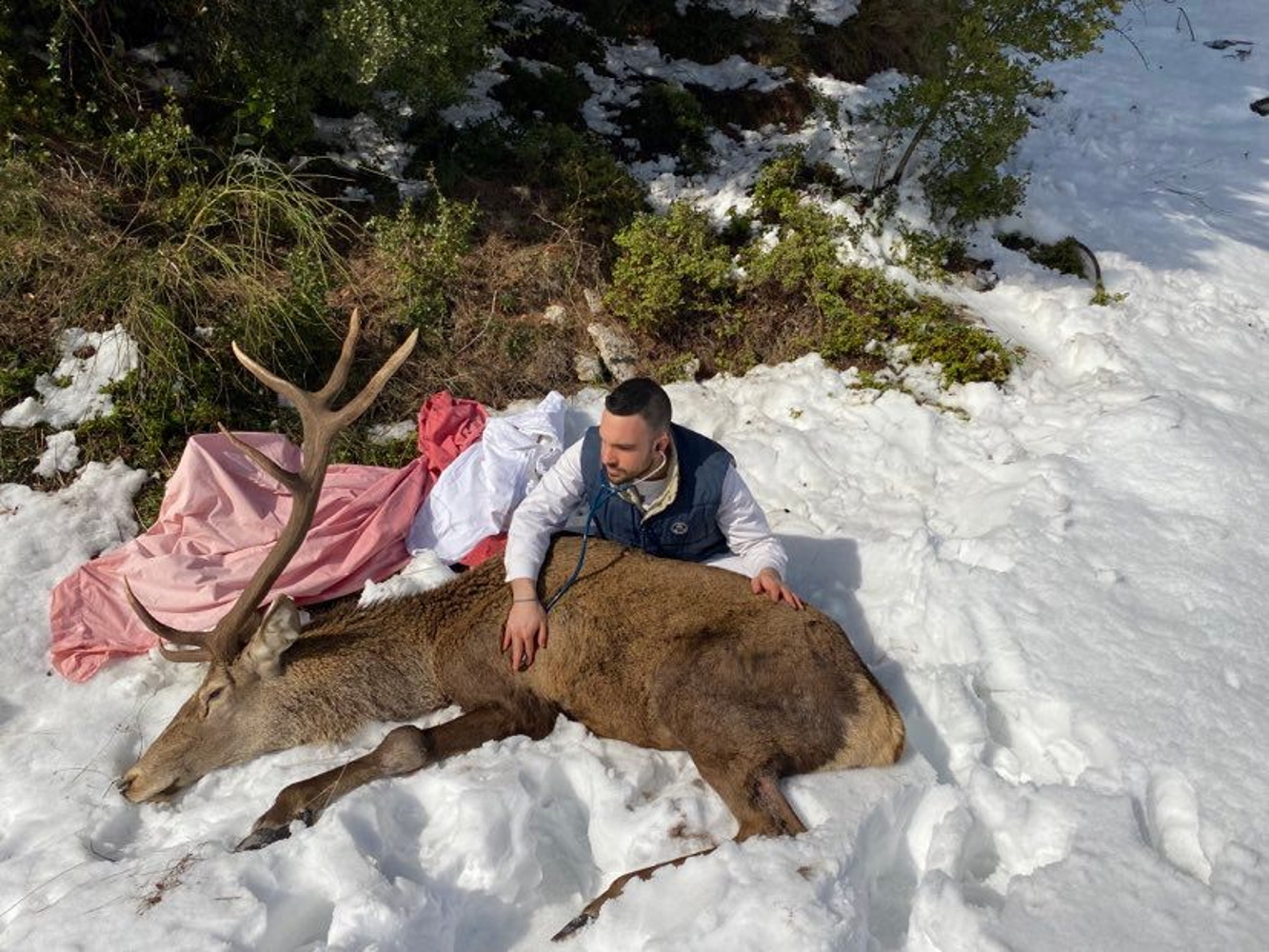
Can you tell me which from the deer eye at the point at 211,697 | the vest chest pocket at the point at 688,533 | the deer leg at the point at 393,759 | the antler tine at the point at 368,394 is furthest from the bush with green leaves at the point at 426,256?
the deer leg at the point at 393,759

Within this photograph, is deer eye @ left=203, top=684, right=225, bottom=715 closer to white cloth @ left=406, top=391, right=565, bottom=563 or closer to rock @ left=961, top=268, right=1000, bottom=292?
white cloth @ left=406, top=391, right=565, bottom=563

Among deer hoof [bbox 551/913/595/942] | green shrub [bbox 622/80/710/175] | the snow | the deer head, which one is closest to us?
deer hoof [bbox 551/913/595/942]

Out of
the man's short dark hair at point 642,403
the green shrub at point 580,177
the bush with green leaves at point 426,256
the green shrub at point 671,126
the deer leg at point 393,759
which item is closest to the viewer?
the deer leg at point 393,759

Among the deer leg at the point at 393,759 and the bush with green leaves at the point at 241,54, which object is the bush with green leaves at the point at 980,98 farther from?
the deer leg at the point at 393,759

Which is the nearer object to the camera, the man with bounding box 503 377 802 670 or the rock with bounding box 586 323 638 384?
the man with bounding box 503 377 802 670

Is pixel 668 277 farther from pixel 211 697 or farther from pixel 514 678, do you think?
pixel 211 697

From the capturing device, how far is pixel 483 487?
189 inches

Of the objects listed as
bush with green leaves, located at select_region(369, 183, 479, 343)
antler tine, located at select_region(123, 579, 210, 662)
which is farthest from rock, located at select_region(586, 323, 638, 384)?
antler tine, located at select_region(123, 579, 210, 662)

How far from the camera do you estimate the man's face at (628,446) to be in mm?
3463

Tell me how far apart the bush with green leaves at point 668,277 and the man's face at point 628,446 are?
2.88 metres

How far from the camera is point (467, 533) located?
15.3 ft

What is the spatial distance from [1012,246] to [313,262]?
5.63m

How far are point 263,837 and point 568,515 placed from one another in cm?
177

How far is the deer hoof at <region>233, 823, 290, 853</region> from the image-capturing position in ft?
10.3
